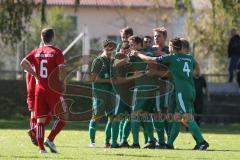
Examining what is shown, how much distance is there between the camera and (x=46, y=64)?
17.2 metres

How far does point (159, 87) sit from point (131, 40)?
1540 mm

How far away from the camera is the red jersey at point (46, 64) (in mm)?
17125

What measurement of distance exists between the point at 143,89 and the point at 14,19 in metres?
14.7

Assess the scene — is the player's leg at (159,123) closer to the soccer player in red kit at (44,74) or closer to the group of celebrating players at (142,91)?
the group of celebrating players at (142,91)

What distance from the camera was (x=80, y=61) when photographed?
28.6 meters

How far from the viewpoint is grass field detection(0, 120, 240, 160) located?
643 inches

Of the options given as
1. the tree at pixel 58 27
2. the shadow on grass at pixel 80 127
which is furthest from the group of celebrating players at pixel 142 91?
the tree at pixel 58 27

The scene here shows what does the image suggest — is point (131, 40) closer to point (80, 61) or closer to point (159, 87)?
point (159, 87)

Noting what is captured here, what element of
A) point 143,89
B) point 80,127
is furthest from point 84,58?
point 143,89

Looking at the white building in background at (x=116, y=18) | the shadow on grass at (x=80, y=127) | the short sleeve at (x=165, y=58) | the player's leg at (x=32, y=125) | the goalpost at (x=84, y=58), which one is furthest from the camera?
the white building in background at (x=116, y=18)

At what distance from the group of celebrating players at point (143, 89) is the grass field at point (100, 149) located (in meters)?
0.53

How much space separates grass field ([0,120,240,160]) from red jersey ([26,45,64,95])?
4.29 ft

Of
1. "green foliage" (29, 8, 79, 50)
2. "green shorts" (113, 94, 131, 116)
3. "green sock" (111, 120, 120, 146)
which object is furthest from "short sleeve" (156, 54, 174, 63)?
"green foliage" (29, 8, 79, 50)

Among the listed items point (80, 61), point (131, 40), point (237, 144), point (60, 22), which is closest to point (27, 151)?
point (131, 40)
